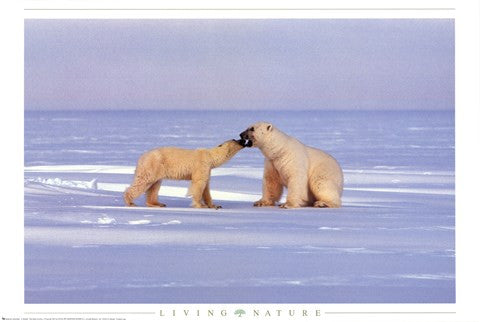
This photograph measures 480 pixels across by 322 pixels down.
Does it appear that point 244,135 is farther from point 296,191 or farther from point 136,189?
point 136,189

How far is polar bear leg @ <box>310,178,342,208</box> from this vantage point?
9922mm

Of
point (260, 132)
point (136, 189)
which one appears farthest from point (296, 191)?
point (136, 189)

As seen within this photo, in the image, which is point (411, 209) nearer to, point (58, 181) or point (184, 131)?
point (58, 181)

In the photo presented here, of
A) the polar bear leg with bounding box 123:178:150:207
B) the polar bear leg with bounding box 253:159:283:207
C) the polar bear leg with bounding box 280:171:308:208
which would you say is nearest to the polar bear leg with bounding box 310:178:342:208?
the polar bear leg with bounding box 280:171:308:208

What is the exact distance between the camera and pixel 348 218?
9.41 meters

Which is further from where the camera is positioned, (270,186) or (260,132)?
(270,186)

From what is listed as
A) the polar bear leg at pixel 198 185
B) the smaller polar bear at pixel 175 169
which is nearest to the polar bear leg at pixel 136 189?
the smaller polar bear at pixel 175 169

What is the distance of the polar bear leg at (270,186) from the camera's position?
1014cm

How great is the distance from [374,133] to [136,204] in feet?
17.3

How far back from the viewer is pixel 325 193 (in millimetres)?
9914

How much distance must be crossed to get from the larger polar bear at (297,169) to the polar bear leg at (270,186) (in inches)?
0.9

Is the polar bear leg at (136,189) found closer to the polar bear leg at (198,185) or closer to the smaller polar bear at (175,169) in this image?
the smaller polar bear at (175,169)

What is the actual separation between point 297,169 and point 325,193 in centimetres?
33

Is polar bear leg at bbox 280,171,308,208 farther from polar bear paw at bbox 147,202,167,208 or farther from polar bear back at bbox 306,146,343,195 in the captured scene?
polar bear paw at bbox 147,202,167,208
